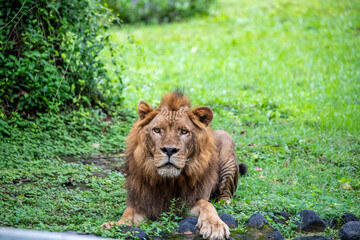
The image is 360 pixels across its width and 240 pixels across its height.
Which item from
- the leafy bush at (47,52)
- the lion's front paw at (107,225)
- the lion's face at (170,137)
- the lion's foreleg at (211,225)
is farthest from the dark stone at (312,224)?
the leafy bush at (47,52)

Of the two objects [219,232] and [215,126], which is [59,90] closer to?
[215,126]

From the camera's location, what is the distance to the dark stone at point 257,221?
14.5 ft

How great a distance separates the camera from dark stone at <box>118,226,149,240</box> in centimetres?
413

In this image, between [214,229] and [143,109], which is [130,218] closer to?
[214,229]

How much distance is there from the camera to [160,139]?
181 inches

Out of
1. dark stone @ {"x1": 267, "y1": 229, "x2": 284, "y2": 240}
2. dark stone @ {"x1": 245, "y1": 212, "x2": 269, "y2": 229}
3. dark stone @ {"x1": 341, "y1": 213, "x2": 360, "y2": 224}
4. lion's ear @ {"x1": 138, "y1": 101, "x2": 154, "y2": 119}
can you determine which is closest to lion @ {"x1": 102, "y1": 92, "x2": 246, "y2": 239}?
lion's ear @ {"x1": 138, "y1": 101, "x2": 154, "y2": 119}

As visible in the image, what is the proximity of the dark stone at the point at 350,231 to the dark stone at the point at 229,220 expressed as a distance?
36.8 inches

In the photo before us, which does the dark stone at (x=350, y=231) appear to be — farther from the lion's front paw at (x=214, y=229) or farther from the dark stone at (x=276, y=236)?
the lion's front paw at (x=214, y=229)

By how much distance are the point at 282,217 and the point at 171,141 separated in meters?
1.31

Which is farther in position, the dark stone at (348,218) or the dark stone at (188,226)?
the dark stone at (348,218)

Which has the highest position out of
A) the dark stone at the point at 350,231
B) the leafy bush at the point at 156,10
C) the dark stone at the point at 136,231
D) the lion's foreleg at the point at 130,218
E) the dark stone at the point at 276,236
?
the leafy bush at the point at 156,10

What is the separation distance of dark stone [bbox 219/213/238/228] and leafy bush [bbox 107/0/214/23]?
504 inches

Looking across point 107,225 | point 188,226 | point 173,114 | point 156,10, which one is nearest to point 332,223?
point 188,226

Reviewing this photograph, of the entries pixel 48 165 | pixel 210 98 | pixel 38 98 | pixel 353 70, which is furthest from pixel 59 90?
pixel 353 70
